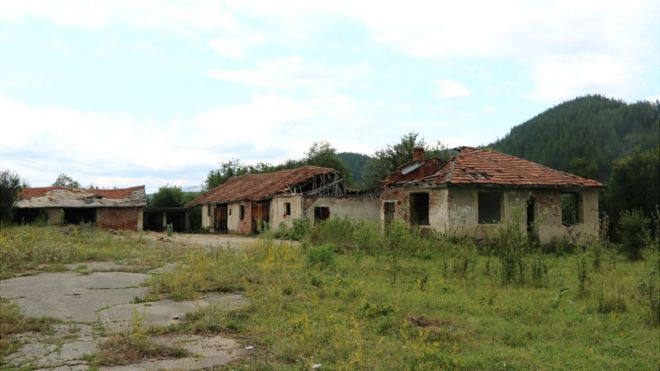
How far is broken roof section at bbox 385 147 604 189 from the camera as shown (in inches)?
739

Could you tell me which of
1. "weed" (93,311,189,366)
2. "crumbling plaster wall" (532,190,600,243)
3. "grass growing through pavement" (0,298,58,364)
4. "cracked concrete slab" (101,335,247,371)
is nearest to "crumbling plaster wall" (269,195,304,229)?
"crumbling plaster wall" (532,190,600,243)

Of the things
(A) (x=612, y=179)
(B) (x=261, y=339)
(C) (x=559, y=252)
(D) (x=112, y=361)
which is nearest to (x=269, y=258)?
(B) (x=261, y=339)

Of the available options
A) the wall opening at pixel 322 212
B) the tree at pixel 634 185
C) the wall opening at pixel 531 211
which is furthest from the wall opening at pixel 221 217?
the tree at pixel 634 185

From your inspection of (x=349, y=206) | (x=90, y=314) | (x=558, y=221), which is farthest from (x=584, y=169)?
(x=90, y=314)

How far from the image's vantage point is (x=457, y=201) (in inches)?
731

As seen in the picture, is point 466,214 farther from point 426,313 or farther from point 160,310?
point 160,310

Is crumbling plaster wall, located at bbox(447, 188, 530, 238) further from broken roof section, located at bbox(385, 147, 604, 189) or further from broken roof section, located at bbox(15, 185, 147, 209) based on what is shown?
broken roof section, located at bbox(15, 185, 147, 209)

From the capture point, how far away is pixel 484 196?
2211 cm

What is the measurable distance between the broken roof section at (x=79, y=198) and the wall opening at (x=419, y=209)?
20.7 metres

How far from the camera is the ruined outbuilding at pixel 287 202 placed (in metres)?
27.4

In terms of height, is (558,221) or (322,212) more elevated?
(322,212)

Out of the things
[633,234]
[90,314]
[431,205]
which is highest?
[431,205]

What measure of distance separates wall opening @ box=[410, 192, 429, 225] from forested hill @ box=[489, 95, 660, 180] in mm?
60085

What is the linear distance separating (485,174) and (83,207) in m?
26.0
